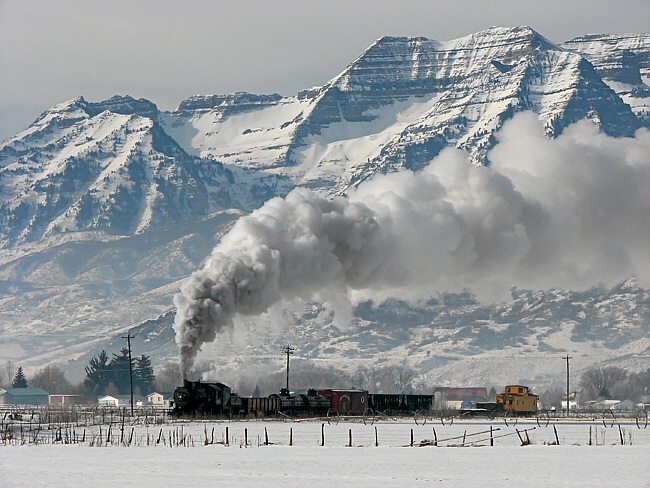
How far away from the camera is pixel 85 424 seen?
11544cm

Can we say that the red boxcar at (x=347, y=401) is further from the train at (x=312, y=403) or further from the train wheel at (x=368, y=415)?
the train wheel at (x=368, y=415)

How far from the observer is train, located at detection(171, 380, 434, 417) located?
378ft

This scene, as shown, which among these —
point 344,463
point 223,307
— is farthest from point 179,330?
point 344,463

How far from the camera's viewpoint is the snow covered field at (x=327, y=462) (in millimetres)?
64500

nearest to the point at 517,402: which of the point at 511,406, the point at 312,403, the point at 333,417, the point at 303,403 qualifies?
the point at 511,406

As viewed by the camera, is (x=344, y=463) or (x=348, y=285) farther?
(x=348, y=285)

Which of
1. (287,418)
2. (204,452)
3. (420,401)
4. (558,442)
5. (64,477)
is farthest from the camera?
(420,401)

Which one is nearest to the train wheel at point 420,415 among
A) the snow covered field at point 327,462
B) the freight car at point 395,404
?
the freight car at point 395,404

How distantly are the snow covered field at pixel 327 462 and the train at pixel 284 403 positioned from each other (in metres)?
14.8

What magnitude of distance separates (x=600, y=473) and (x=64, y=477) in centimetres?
2664

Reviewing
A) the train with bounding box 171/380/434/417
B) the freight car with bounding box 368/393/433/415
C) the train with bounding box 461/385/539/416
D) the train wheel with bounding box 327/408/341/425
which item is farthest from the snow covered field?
the train with bounding box 461/385/539/416

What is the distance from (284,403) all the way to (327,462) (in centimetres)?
5323

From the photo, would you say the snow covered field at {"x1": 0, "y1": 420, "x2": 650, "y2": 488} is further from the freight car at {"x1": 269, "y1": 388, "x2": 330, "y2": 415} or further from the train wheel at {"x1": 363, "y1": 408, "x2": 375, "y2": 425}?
the train wheel at {"x1": 363, "y1": 408, "x2": 375, "y2": 425}

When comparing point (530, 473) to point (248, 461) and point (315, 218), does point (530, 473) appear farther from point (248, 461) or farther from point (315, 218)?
point (315, 218)
